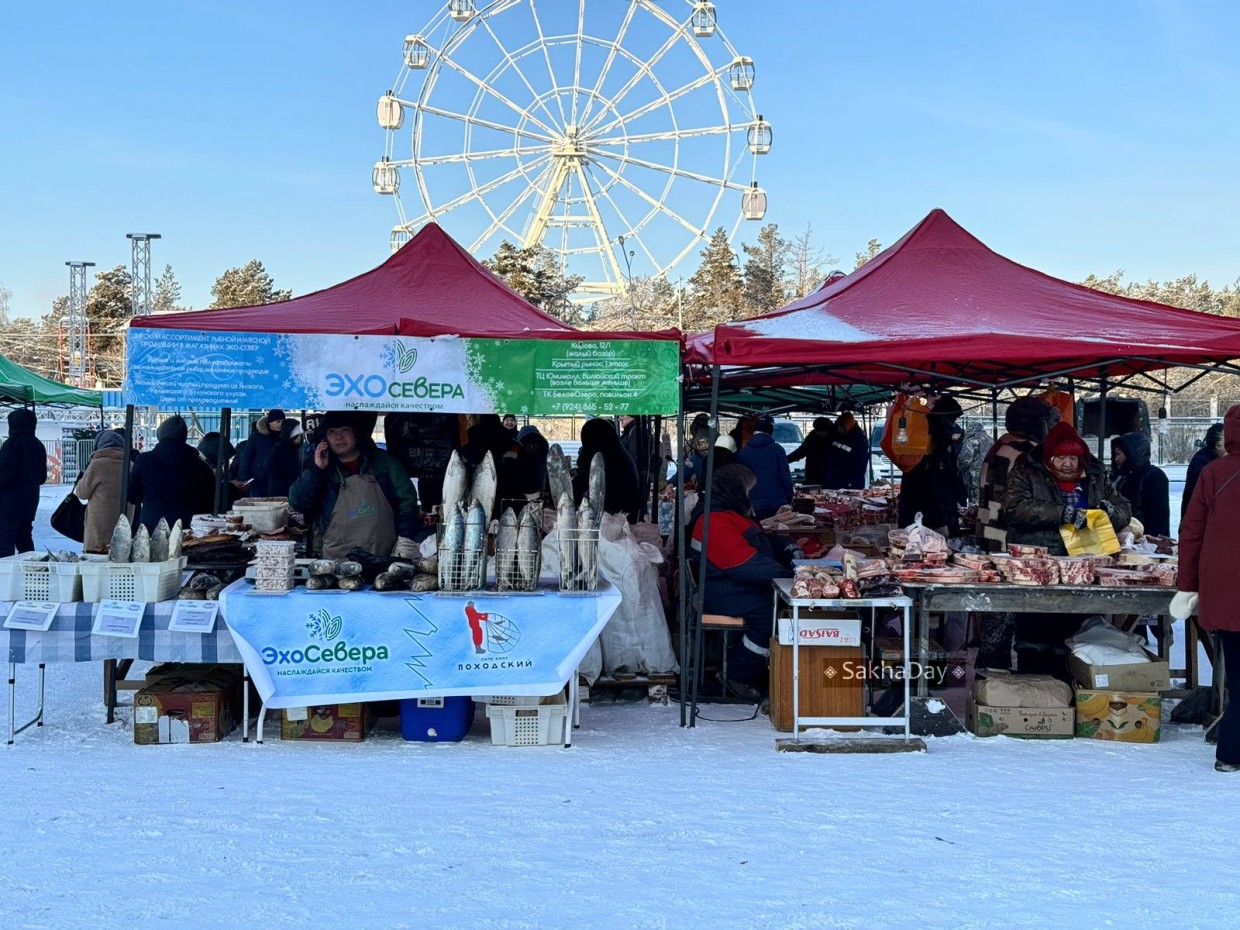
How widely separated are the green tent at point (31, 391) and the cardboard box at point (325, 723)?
10899mm

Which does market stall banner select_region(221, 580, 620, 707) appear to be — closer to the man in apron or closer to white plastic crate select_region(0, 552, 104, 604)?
the man in apron

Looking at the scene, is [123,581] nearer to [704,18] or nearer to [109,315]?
[704,18]

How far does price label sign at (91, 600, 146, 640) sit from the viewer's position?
5.89 meters

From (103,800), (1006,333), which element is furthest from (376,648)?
(1006,333)

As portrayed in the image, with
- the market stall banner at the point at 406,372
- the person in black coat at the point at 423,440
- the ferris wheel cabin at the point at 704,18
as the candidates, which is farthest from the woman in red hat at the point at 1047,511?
the ferris wheel cabin at the point at 704,18

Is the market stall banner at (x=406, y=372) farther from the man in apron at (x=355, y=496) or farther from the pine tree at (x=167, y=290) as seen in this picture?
the pine tree at (x=167, y=290)

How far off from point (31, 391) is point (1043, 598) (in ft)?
44.8

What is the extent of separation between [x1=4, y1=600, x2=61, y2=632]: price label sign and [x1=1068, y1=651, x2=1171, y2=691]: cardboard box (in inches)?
210

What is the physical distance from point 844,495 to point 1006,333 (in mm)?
6181

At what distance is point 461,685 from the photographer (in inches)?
233

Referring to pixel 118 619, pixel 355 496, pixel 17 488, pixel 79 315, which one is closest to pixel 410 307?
pixel 355 496

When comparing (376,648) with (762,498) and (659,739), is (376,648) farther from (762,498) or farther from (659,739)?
(762,498)

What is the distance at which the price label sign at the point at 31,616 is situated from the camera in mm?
5922

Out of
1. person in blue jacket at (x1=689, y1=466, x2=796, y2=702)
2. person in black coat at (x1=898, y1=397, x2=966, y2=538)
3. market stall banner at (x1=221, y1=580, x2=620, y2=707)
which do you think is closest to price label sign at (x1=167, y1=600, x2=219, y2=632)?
market stall banner at (x1=221, y1=580, x2=620, y2=707)
